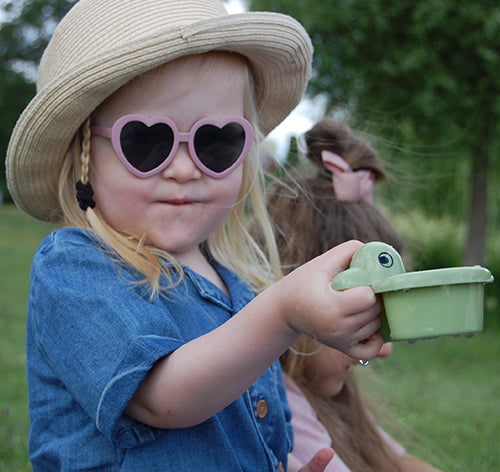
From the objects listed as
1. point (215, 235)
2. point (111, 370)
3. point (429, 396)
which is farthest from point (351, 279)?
point (429, 396)

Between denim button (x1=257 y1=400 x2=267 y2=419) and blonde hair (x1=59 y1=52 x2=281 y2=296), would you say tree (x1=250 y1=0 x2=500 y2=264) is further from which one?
denim button (x1=257 y1=400 x2=267 y2=419)

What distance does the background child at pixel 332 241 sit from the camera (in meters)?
2.62

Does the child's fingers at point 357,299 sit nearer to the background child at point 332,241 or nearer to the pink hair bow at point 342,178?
the background child at point 332,241

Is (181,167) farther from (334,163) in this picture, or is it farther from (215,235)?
(334,163)

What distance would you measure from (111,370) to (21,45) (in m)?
30.7

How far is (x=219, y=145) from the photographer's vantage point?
1.85 m

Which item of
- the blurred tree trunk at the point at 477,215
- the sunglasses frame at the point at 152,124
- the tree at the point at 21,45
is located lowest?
the tree at the point at 21,45

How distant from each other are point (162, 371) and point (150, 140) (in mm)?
653

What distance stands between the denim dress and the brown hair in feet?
2.24

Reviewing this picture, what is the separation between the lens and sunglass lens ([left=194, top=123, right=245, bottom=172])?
1.80 meters

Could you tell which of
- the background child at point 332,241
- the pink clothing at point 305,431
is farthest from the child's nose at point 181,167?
the pink clothing at point 305,431

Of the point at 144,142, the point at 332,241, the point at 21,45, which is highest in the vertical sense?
the point at 144,142

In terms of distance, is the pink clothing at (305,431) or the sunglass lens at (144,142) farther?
the pink clothing at (305,431)

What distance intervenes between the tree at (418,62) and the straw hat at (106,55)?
4.90 metres
